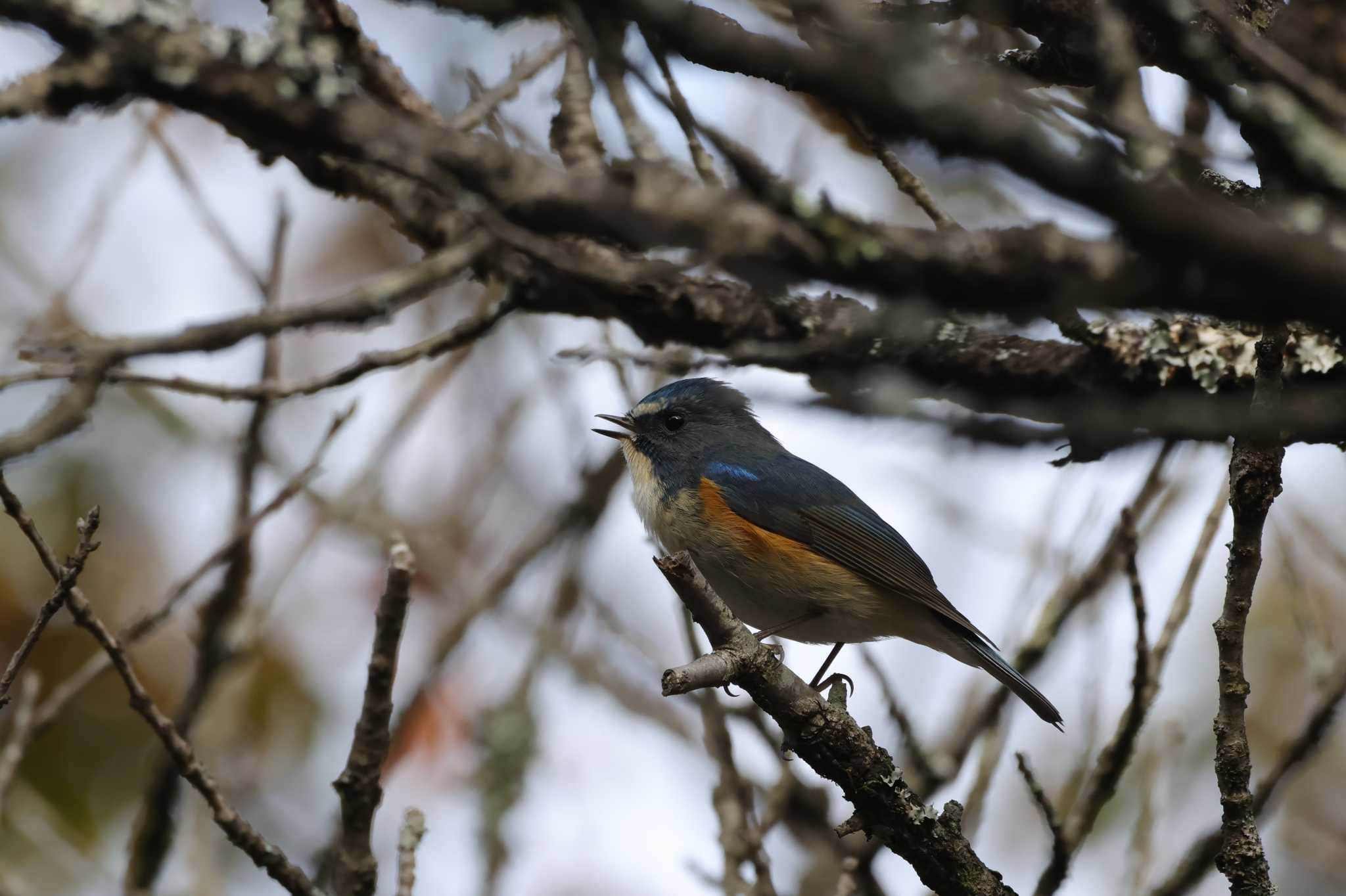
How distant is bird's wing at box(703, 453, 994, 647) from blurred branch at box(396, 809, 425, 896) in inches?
85.4

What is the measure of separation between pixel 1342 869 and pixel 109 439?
7.48 meters

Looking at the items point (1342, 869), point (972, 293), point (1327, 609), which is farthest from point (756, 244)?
point (1327, 609)

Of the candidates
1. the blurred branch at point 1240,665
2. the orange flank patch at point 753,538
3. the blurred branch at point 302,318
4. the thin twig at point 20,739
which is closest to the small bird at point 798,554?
the orange flank patch at point 753,538

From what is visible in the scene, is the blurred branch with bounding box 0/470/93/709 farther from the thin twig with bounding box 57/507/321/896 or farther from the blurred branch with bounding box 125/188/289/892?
the blurred branch with bounding box 125/188/289/892

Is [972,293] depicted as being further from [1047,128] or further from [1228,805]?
[1047,128]

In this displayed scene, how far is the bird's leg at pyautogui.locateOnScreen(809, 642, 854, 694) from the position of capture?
15.4ft

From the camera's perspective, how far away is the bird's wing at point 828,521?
4832mm

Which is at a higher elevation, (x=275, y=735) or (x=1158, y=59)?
(x=1158, y=59)

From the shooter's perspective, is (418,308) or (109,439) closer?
(109,439)

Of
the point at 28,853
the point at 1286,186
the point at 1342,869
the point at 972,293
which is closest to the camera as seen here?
the point at 972,293

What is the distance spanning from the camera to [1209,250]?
4.57 feet

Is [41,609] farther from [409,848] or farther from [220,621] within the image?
[220,621]

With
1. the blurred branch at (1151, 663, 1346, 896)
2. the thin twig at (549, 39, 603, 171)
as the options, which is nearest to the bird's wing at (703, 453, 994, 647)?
the blurred branch at (1151, 663, 1346, 896)

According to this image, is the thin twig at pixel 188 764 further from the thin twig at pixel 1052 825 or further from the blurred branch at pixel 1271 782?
the blurred branch at pixel 1271 782
